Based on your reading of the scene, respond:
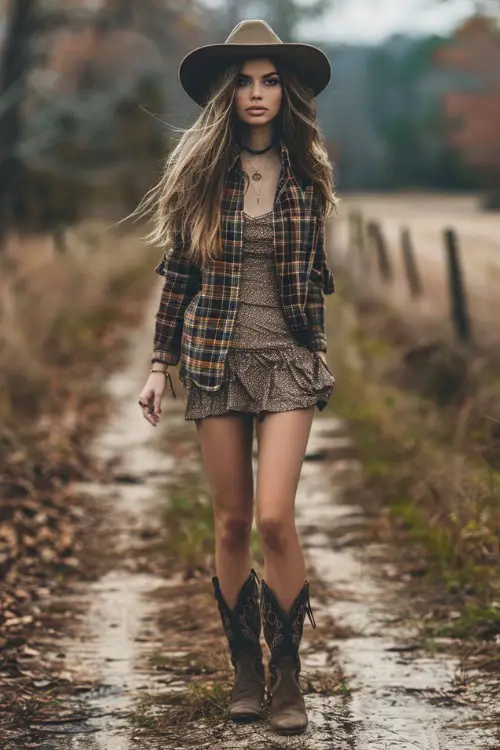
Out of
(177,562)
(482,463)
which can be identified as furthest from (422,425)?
(177,562)

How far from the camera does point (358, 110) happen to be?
68250 mm

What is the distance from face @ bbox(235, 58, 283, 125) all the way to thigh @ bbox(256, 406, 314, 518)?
92cm

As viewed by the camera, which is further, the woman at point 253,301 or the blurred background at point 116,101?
the blurred background at point 116,101

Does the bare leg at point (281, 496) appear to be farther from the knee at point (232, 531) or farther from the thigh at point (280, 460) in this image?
the knee at point (232, 531)

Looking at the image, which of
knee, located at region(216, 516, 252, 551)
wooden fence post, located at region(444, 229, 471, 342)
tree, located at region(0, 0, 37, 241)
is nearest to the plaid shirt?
knee, located at region(216, 516, 252, 551)

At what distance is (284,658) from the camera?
416 centimetres

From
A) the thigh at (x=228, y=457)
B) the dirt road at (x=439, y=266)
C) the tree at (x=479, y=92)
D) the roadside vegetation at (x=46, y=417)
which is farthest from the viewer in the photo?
the tree at (x=479, y=92)

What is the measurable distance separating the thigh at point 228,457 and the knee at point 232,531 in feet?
0.11

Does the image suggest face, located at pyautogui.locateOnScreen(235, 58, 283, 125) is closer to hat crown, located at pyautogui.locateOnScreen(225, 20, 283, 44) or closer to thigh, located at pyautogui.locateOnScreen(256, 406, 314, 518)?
hat crown, located at pyautogui.locateOnScreen(225, 20, 283, 44)

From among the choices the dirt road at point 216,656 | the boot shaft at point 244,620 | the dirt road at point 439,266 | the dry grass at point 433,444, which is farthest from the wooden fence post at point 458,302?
the boot shaft at point 244,620

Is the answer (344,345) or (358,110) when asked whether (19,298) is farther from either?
(358,110)

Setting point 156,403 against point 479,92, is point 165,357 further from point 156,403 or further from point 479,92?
point 479,92

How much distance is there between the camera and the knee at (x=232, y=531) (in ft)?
13.9

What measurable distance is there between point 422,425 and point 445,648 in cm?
336
